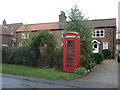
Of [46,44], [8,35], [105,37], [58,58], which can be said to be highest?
[8,35]

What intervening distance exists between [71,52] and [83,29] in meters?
3.39

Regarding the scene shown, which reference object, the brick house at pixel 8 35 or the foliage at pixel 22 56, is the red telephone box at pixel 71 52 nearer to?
the foliage at pixel 22 56

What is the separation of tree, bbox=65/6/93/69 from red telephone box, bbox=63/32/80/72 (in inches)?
62.0

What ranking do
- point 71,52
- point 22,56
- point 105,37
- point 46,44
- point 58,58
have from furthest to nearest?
point 105,37 < point 22,56 < point 46,44 < point 58,58 < point 71,52

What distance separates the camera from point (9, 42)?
124 feet

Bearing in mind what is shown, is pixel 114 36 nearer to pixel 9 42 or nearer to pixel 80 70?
pixel 80 70

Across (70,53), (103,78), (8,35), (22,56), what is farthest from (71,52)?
(8,35)

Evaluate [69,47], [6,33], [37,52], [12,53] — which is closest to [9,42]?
[6,33]

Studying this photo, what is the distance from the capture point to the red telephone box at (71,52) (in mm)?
10164

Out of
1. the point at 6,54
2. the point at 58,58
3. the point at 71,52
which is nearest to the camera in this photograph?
the point at 71,52

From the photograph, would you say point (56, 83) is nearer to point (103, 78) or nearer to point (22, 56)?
point (103, 78)

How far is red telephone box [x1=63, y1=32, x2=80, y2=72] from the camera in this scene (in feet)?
33.3

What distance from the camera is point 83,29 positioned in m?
12.7

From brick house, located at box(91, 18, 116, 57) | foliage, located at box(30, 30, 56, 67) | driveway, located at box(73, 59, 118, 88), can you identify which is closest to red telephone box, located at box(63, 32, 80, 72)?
driveway, located at box(73, 59, 118, 88)
